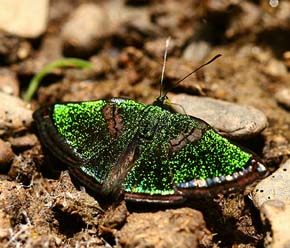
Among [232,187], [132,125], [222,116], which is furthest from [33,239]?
[222,116]

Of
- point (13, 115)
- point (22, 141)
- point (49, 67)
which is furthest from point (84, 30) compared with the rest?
point (22, 141)

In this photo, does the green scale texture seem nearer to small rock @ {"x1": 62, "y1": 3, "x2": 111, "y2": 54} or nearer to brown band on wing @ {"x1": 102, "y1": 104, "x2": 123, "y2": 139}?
brown band on wing @ {"x1": 102, "y1": 104, "x2": 123, "y2": 139}

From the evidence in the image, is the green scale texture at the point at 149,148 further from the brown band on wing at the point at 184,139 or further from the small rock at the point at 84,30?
the small rock at the point at 84,30

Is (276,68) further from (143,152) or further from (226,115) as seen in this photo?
(143,152)

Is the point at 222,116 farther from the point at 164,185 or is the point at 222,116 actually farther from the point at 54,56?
the point at 54,56

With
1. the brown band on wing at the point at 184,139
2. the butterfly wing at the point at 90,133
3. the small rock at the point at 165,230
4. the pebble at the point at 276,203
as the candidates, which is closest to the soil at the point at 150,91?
the small rock at the point at 165,230

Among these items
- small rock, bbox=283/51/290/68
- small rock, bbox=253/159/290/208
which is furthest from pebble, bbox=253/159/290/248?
small rock, bbox=283/51/290/68

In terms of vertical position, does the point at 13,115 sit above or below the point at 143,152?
below
